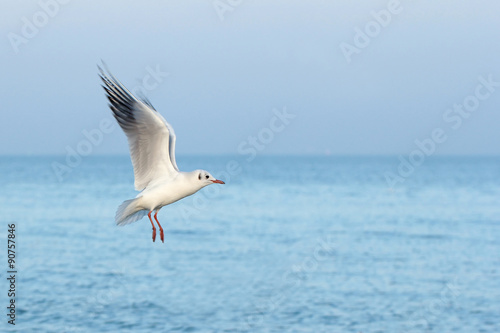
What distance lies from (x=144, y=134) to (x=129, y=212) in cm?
100

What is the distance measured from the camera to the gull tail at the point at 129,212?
902cm

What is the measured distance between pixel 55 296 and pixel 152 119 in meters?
16.6

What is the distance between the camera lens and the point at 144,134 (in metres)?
9.05

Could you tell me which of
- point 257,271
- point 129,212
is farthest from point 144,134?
point 257,271

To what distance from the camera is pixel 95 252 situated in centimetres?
3350

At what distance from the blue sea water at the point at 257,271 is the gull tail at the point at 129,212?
11689 mm

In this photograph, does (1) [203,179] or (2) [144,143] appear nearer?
(1) [203,179]

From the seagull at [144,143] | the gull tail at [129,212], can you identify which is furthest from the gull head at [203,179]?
the gull tail at [129,212]

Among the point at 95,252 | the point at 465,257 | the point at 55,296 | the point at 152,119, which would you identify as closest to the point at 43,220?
the point at 95,252

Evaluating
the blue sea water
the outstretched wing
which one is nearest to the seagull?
the outstretched wing

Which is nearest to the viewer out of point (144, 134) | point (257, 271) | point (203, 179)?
point (203, 179)

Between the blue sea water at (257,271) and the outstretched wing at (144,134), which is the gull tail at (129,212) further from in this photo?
the blue sea water at (257,271)

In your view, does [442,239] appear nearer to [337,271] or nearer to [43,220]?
[337,271]

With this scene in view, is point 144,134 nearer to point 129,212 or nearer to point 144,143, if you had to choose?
point 144,143
